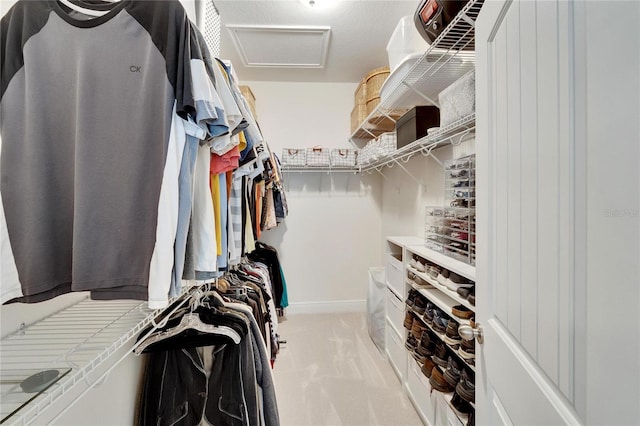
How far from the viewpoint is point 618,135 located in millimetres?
350

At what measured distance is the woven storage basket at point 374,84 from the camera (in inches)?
92.0

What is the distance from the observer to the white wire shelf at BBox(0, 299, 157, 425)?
0.46 metres

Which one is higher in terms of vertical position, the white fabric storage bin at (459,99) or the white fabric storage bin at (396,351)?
the white fabric storage bin at (459,99)

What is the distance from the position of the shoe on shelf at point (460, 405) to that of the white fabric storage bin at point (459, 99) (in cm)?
126

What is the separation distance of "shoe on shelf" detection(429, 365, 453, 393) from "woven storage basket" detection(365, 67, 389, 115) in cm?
207

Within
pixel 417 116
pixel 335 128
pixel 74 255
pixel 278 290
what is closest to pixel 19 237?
pixel 74 255

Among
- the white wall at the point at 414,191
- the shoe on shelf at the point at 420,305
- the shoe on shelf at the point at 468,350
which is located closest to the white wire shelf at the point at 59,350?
the shoe on shelf at the point at 468,350

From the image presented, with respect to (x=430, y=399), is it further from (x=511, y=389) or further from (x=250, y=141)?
(x=250, y=141)

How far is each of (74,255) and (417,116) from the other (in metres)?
1.77

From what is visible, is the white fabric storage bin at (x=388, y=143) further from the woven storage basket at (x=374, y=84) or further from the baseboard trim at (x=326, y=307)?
the baseboard trim at (x=326, y=307)

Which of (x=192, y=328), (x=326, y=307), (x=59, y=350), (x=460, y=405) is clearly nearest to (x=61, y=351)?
(x=59, y=350)

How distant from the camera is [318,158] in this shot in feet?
9.13

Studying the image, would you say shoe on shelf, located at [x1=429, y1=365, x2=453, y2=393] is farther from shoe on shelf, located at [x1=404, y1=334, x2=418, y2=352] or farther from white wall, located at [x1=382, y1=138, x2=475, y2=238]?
white wall, located at [x1=382, y1=138, x2=475, y2=238]

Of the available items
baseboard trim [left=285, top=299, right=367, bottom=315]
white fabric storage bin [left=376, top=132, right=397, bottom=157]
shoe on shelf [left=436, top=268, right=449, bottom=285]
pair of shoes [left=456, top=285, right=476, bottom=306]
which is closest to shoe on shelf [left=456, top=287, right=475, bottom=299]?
pair of shoes [left=456, top=285, right=476, bottom=306]
